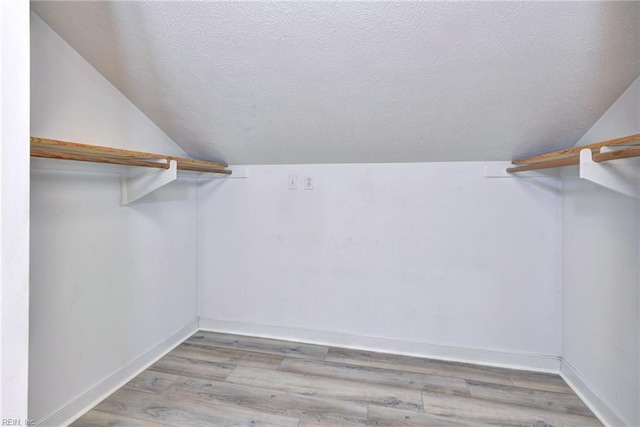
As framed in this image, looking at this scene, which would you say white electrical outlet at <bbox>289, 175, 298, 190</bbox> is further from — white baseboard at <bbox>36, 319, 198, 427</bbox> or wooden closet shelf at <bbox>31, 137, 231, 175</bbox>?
white baseboard at <bbox>36, 319, 198, 427</bbox>

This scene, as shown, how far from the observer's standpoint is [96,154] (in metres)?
1.24

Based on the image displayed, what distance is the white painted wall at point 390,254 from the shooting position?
1776 millimetres

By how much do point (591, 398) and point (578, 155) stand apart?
1.16 metres

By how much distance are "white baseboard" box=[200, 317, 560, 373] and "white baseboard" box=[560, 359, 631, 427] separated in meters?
0.08

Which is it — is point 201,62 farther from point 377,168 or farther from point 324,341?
point 324,341

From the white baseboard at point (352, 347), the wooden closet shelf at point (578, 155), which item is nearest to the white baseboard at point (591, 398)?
the white baseboard at point (352, 347)

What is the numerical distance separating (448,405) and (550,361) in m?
0.76

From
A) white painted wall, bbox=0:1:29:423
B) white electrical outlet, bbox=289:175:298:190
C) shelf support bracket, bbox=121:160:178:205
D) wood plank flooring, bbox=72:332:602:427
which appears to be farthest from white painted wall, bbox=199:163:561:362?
white painted wall, bbox=0:1:29:423

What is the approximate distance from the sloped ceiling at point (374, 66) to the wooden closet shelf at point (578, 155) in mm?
139

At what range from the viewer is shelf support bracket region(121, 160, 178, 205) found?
1550mm

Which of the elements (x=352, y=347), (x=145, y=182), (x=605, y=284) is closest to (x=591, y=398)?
(x=605, y=284)

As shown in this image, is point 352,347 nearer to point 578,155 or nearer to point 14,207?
point 578,155

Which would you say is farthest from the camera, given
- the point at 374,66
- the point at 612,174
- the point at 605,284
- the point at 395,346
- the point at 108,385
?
the point at 395,346

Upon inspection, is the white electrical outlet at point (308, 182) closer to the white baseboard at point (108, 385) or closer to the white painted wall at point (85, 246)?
the white painted wall at point (85, 246)
